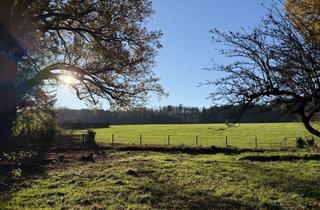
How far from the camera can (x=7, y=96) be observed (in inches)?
664

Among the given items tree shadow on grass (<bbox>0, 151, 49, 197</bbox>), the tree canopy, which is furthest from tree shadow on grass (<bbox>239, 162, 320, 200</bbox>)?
tree shadow on grass (<bbox>0, 151, 49, 197</bbox>)

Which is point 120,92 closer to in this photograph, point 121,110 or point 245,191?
point 121,110

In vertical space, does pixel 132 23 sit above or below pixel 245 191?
above

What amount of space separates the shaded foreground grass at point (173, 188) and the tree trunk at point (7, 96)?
83.0 inches

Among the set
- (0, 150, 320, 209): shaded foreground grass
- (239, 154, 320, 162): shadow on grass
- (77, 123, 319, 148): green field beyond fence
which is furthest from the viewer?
(77, 123, 319, 148): green field beyond fence

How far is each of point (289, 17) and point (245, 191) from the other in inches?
249

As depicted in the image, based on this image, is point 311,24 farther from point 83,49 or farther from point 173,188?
point 83,49

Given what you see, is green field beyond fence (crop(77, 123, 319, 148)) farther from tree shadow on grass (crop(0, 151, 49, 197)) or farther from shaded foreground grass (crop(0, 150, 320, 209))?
shaded foreground grass (crop(0, 150, 320, 209))

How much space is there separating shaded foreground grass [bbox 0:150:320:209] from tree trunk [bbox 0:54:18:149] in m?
2.11

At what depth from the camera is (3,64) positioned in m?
15.7

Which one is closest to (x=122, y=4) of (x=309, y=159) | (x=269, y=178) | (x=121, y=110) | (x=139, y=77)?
(x=139, y=77)

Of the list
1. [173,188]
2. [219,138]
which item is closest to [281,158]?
[173,188]

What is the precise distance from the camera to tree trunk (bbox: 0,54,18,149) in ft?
52.1

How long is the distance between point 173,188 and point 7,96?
21.8ft
